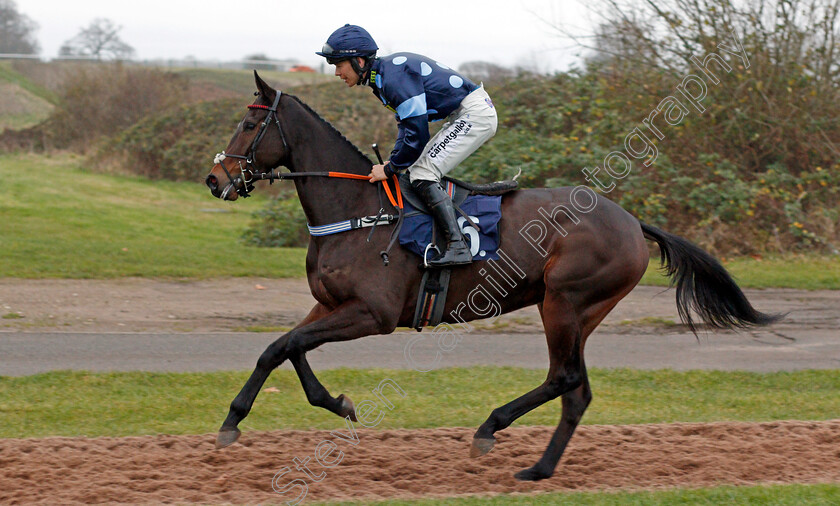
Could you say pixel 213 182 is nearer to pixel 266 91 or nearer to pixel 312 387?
pixel 266 91

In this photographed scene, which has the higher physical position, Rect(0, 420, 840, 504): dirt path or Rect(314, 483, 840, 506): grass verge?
Rect(314, 483, 840, 506): grass verge

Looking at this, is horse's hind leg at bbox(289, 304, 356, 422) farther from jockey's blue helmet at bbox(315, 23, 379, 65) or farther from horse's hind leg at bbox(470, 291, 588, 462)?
jockey's blue helmet at bbox(315, 23, 379, 65)

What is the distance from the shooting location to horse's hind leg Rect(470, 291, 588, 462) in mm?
5547

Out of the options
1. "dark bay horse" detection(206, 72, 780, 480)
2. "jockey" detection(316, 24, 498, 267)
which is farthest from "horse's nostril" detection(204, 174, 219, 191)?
"jockey" detection(316, 24, 498, 267)

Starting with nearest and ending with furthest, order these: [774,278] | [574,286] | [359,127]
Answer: [574,286]
[774,278]
[359,127]

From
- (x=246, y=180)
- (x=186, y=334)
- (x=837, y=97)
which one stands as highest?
(x=837, y=97)

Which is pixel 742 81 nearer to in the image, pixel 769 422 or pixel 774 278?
pixel 774 278

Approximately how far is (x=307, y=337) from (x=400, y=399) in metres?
2.10

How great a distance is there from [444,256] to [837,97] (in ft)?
38.8

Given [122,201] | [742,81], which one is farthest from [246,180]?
[122,201]

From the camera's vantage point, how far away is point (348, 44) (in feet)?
17.9

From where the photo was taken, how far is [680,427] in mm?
6422

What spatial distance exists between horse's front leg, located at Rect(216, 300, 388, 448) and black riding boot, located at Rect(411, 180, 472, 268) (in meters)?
0.56

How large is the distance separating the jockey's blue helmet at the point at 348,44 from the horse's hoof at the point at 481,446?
2533 millimetres
